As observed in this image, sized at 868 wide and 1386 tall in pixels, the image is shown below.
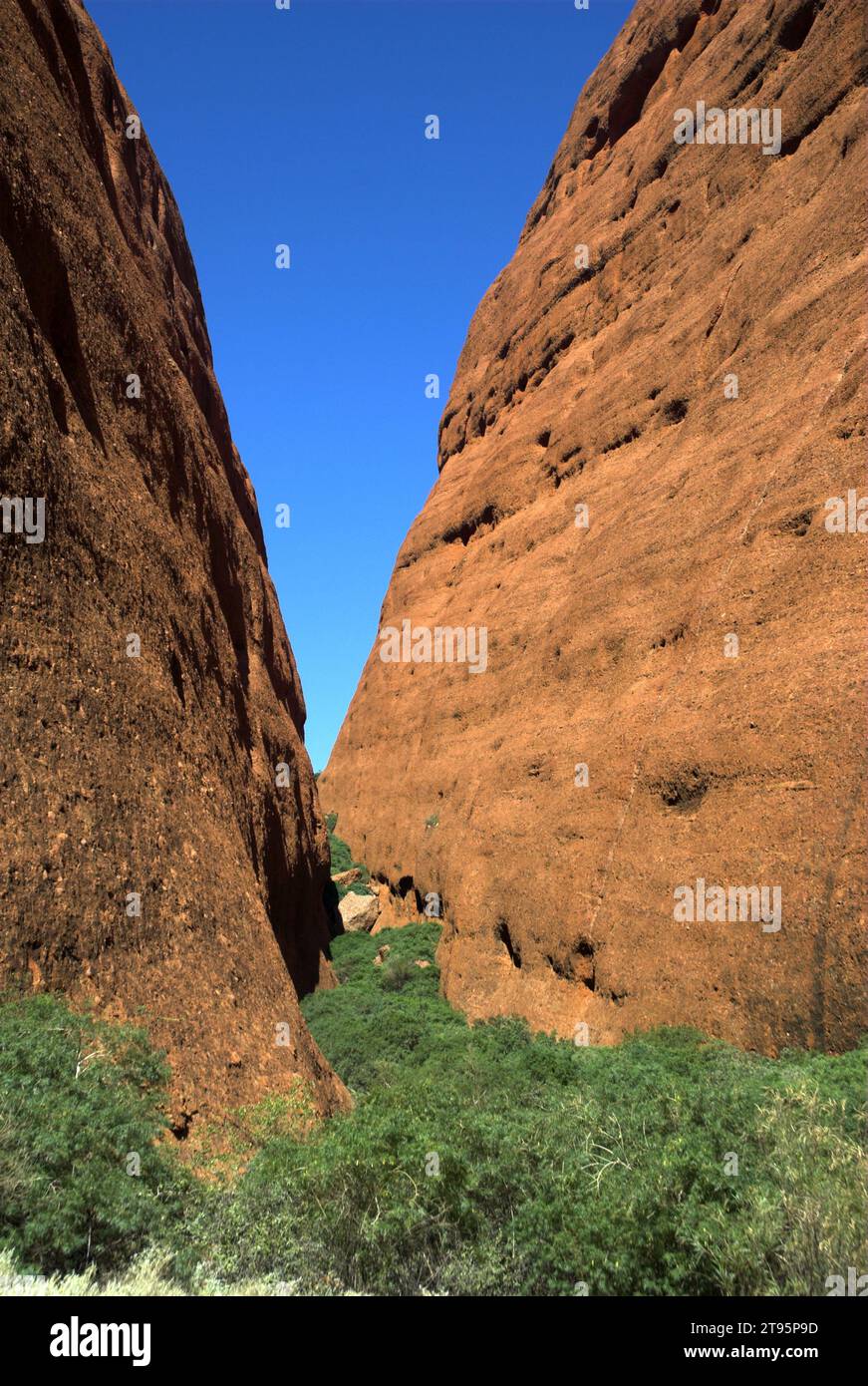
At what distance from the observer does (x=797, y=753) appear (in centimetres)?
1129

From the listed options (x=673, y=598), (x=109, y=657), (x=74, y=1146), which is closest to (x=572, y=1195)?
(x=74, y=1146)

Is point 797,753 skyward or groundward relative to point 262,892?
skyward

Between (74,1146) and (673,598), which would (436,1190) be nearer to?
(74,1146)

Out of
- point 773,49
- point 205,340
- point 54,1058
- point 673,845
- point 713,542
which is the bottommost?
point 54,1058

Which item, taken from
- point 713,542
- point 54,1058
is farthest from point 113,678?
point 713,542

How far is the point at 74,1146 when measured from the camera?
20.0 feet

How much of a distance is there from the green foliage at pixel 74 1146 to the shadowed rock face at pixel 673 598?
293 inches

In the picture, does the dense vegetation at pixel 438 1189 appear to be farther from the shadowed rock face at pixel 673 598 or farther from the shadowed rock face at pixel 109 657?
the shadowed rock face at pixel 673 598

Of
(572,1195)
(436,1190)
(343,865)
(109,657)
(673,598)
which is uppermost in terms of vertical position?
(673,598)

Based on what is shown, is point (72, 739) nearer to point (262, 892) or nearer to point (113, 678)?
point (113, 678)

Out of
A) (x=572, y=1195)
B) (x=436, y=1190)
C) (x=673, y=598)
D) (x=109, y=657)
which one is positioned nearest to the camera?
(x=572, y=1195)

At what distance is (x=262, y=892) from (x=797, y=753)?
8.87 m

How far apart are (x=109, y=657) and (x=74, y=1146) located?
587cm
